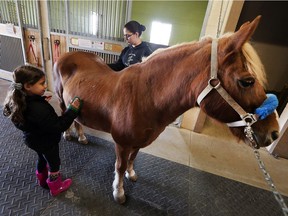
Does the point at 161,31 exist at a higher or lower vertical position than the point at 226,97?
lower

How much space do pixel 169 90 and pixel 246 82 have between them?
370mm

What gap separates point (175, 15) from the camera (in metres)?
5.30

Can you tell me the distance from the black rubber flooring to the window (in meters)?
3.43

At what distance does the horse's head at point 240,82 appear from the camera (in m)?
0.71

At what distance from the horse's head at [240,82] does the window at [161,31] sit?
3862mm

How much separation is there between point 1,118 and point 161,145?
82.8 inches

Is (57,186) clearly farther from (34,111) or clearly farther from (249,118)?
(249,118)

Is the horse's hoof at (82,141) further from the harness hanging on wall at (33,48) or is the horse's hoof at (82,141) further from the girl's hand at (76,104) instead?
the harness hanging on wall at (33,48)

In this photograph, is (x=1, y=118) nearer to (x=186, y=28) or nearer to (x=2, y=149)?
(x=2, y=149)

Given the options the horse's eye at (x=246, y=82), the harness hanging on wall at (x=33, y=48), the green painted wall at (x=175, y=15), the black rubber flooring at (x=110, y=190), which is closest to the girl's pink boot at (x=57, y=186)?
the black rubber flooring at (x=110, y=190)

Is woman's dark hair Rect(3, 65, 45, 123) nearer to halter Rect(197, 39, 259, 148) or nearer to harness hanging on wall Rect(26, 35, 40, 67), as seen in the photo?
halter Rect(197, 39, 259, 148)

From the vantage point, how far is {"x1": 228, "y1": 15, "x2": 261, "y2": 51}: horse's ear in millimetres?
643

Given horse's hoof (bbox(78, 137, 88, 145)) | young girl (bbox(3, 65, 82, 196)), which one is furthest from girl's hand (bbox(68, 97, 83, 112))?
horse's hoof (bbox(78, 137, 88, 145))

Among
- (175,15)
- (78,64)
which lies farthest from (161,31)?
(78,64)
